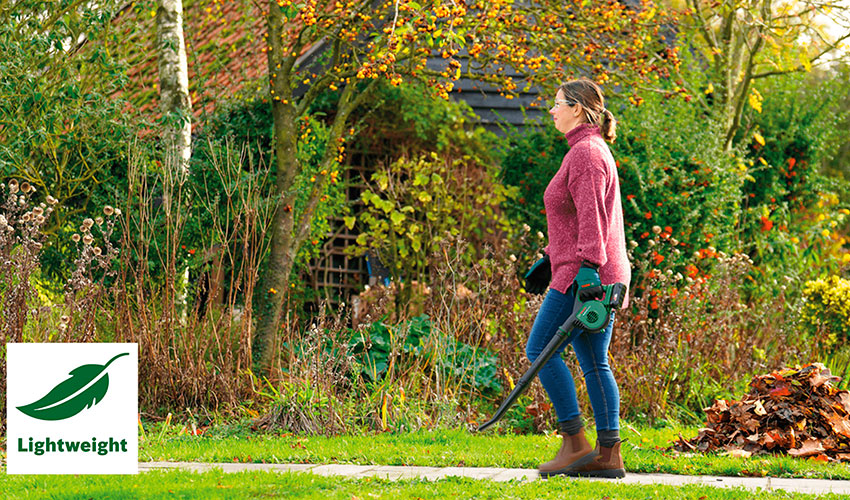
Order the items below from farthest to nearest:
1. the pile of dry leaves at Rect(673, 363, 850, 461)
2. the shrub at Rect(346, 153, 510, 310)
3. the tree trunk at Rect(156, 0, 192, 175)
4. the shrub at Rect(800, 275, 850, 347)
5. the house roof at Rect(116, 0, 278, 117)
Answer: the shrub at Rect(346, 153, 510, 310) → the house roof at Rect(116, 0, 278, 117) → the tree trunk at Rect(156, 0, 192, 175) → the shrub at Rect(800, 275, 850, 347) → the pile of dry leaves at Rect(673, 363, 850, 461)

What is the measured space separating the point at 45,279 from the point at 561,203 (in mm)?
4442

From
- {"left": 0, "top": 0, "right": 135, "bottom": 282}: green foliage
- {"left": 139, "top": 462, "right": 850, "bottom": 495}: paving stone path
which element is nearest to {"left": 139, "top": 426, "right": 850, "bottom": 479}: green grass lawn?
{"left": 139, "top": 462, "right": 850, "bottom": 495}: paving stone path

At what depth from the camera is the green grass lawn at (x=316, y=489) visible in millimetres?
3838

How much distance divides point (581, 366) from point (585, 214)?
693 millimetres

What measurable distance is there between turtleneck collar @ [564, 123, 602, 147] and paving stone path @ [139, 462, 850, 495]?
5.01 ft

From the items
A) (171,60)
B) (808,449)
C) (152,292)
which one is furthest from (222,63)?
(808,449)

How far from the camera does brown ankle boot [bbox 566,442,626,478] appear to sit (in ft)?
14.1

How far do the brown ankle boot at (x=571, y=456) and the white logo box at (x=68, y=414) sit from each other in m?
1.89

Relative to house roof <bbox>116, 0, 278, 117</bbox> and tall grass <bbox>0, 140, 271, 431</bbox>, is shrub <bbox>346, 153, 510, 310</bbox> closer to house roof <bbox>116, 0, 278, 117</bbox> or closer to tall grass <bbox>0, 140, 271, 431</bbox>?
house roof <bbox>116, 0, 278, 117</bbox>

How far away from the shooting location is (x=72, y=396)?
4.34 m

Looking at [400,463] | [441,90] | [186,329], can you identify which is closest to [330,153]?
[441,90]

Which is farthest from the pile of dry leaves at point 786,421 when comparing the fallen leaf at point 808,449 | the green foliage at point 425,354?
the green foliage at point 425,354

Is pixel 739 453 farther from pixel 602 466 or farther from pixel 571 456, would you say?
pixel 571 456

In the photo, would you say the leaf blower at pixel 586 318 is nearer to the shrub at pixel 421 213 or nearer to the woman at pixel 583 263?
the woman at pixel 583 263
